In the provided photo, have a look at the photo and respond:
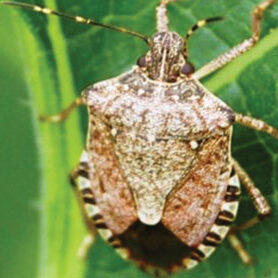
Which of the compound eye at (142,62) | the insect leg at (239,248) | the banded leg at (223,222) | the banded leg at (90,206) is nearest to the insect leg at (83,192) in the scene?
the banded leg at (90,206)

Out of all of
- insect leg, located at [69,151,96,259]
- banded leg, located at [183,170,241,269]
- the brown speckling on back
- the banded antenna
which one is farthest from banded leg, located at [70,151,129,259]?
the banded antenna

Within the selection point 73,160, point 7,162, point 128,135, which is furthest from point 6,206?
point 128,135

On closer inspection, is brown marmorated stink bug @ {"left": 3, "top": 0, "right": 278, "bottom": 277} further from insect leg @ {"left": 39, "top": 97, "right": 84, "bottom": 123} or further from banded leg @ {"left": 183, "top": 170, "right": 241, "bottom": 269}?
insect leg @ {"left": 39, "top": 97, "right": 84, "bottom": 123}

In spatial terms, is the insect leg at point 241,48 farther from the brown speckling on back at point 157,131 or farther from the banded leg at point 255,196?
the banded leg at point 255,196

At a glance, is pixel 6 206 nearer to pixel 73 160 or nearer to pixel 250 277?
pixel 73 160

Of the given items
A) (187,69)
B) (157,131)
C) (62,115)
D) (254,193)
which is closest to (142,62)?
(187,69)

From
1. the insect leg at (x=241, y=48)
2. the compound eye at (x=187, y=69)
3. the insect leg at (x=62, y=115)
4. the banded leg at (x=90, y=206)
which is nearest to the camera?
the insect leg at (x=241, y=48)

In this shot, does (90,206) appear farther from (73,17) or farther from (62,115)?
(73,17)
